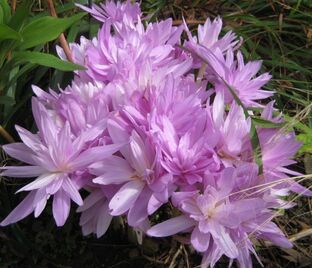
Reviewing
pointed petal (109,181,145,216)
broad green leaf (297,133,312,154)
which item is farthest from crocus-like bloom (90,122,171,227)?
broad green leaf (297,133,312,154)

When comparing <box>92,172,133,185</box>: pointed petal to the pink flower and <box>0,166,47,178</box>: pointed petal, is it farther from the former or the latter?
the pink flower

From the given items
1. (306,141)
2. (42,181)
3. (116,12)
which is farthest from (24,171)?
(306,141)

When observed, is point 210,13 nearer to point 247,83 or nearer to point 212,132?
point 247,83

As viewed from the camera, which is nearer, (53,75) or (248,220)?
(248,220)

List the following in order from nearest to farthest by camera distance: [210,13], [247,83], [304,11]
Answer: [247,83] < [210,13] < [304,11]

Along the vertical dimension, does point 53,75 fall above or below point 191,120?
below

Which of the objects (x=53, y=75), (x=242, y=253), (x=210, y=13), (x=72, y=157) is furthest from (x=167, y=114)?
(x=210, y=13)
